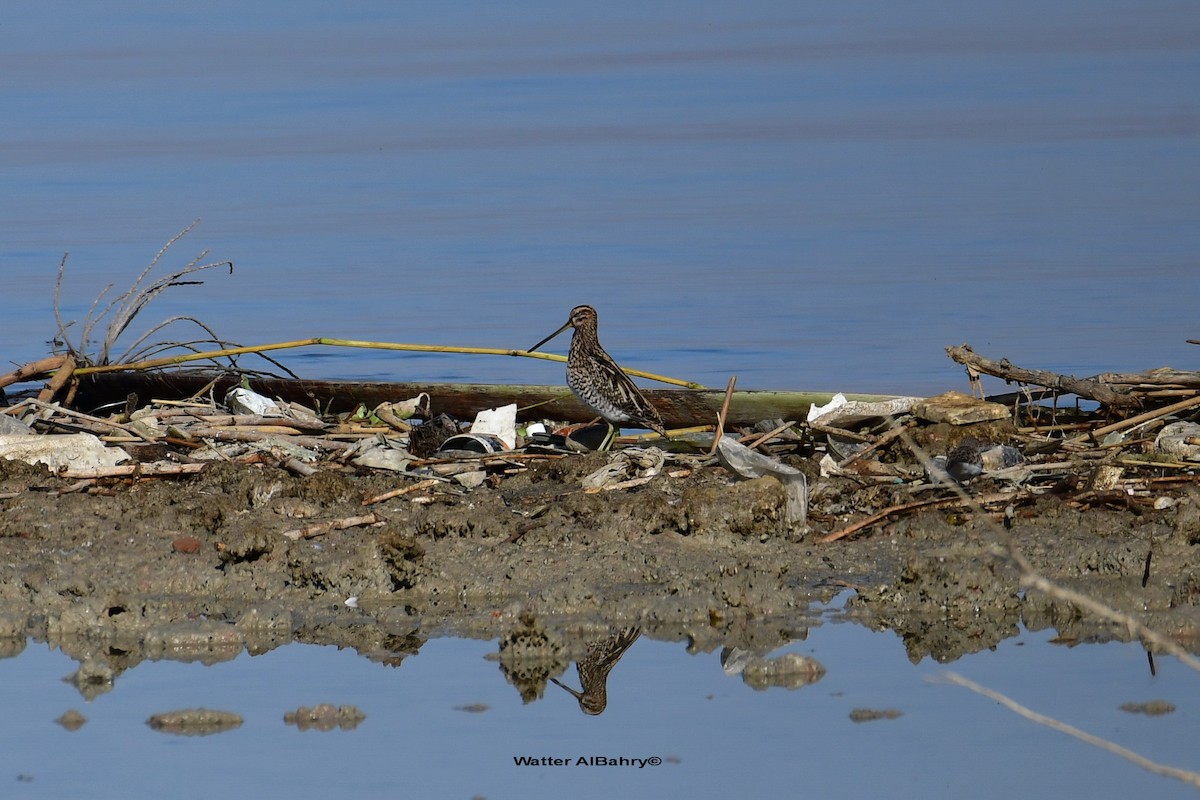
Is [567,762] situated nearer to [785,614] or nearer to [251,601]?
[785,614]

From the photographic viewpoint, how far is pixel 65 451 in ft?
27.0

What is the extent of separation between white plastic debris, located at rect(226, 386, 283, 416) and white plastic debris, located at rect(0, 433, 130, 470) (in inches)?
46.0

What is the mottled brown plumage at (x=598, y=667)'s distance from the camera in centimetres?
505

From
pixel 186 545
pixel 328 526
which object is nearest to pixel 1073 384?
pixel 328 526

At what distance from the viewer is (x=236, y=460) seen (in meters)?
8.12

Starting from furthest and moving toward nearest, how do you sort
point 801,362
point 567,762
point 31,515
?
point 801,362
point 31,515
point 567,762

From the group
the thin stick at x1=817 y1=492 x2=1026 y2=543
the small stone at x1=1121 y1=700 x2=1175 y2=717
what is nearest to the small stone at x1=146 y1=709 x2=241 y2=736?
the small stone at x1=1121 y1=700 x2=1175 y2=717

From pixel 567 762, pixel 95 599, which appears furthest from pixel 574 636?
pixel 95 599

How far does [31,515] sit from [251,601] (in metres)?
1.59

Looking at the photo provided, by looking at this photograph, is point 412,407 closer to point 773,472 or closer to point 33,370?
point 33,370

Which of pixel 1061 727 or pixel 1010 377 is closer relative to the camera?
pixel 1061 727

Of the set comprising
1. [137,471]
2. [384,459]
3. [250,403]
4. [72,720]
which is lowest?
[72,720]

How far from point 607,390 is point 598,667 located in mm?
3526

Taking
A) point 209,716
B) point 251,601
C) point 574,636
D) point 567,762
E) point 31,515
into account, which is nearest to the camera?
point 567,762
